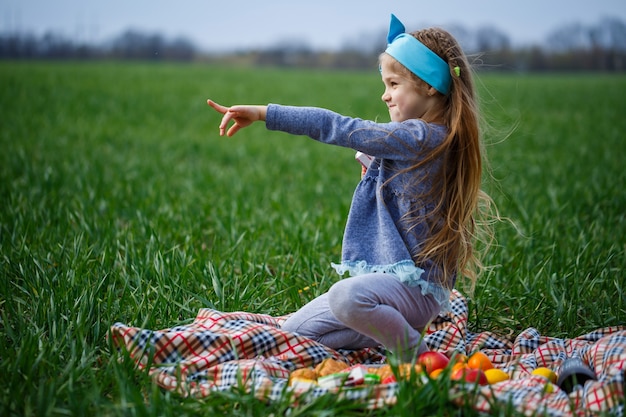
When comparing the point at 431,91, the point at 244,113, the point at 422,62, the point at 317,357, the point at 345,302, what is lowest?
the point at 317,357

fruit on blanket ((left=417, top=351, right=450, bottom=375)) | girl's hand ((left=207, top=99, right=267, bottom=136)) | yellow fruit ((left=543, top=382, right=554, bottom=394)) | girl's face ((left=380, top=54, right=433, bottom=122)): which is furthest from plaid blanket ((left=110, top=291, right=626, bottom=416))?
girl's face ((left=380, top=54, right=433, bottom=122))

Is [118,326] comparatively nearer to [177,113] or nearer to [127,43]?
[177,113]

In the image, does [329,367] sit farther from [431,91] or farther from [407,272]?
[431,91]

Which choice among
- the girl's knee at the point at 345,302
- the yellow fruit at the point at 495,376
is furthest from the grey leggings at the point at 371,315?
the yellow fruit at the point at 495,376

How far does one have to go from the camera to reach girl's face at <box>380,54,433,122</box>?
2.61 meters

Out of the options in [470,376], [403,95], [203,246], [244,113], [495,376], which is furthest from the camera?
[203,246]

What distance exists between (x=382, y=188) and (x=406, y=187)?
104mm

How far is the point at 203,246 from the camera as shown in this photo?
408 centimetres

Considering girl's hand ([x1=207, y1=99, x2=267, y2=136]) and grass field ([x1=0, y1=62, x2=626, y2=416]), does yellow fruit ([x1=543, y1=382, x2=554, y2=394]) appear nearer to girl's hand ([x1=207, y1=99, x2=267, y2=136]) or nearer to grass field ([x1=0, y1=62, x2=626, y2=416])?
grass field ([x1=0, y1=62, x2=626, y2=416])

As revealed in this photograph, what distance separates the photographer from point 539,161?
764 centimetres

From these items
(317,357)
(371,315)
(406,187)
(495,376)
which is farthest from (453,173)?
(317,357)

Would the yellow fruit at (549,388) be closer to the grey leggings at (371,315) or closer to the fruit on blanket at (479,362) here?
the fruit on blanket at (479,362)

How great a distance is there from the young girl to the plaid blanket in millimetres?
230

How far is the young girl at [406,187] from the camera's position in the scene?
8.19 feet
